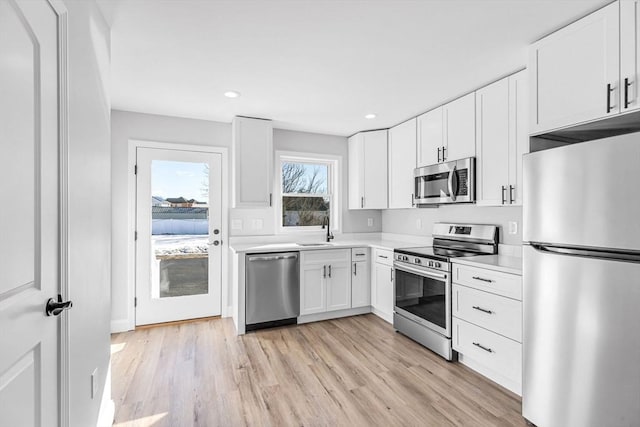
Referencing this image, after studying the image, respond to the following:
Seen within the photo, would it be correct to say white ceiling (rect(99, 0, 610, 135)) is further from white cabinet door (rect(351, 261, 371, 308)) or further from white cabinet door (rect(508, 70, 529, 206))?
white cabinet door (rect(351, 261, 371, 308))

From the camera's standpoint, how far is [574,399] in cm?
161

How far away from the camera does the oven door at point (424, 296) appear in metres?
2.69

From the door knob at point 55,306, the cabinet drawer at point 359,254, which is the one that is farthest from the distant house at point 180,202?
the door knob at point 55,306

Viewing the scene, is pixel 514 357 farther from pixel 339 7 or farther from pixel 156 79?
pixel 156 79

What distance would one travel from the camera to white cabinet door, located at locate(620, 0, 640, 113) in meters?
1.55

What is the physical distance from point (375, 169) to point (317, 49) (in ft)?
7.16

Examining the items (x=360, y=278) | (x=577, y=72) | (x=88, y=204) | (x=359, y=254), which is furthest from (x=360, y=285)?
(x=88, y=204)

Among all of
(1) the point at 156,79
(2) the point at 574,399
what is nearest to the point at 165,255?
(1) the point at 156,79

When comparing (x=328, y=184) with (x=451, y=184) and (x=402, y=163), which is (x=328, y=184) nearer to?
(x=402, y=163)

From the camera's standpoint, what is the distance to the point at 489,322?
2.32m

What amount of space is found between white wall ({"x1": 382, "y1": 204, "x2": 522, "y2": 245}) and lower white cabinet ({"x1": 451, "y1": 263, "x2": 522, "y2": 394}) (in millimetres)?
677

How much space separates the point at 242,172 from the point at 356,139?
5.53 feet

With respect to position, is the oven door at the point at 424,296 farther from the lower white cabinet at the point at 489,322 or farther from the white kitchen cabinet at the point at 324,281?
the white kitchen cabinet at the point at 324,281

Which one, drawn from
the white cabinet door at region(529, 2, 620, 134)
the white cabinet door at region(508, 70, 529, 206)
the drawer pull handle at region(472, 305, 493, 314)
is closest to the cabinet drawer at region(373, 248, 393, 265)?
the drawer pull handle at region(472, 305, 493, 314)
